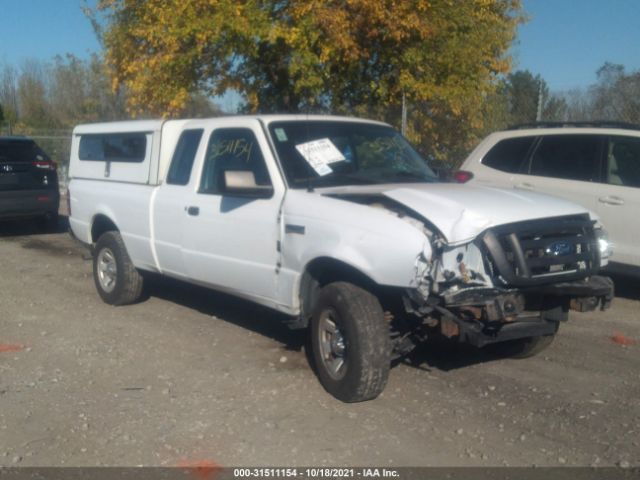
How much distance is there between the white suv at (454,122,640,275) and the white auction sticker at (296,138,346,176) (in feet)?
5.37

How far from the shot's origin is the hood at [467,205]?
189 inches

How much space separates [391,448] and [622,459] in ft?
4.28

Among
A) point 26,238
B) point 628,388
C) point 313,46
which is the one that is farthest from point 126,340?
point 26,238

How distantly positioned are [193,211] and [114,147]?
78.8 inches

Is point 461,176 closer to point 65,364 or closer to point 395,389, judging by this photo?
point 395,389

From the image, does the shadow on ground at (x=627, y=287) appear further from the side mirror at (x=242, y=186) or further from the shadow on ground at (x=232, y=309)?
the side mirror at (x=242, y=186)

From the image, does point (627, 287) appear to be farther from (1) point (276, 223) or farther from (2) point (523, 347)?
(1) point (276, 223)

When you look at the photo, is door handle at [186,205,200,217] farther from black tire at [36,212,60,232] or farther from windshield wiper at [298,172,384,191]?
black tire at [36,212,60,232]

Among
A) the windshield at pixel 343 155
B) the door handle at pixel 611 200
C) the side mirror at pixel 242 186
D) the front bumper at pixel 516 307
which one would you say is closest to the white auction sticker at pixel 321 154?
the windshield at pixel 343 155

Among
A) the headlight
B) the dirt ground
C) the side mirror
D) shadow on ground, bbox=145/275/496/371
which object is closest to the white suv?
the dirt ground

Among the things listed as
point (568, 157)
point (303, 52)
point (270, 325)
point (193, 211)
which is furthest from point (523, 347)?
point (303, 52)

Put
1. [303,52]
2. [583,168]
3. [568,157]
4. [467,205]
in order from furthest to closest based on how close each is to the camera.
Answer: [303,52]
[568,157]
[583,168]
[467,205]

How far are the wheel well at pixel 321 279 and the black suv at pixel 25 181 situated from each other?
30.1 ft

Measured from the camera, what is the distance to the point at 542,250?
498 centimetres
